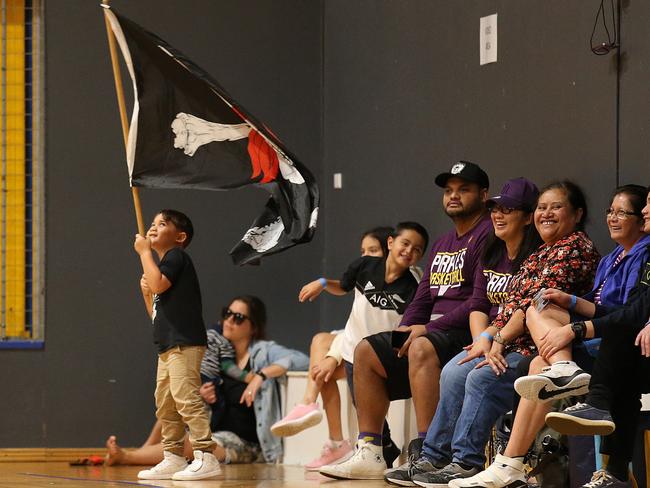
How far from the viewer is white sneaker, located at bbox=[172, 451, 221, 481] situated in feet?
18.1

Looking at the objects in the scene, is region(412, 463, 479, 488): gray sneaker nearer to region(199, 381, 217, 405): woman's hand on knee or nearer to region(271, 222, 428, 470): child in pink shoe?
region(271, 222, 428, 470): child in pink shoe

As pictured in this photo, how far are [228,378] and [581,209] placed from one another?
2813 millimetres

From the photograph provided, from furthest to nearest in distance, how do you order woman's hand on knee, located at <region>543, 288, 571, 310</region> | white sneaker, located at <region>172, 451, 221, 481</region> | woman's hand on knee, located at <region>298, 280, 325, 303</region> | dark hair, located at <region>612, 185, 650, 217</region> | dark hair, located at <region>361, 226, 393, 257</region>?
1. dark hair, located at <region>361, 226, 393, 257</region>
2. woman's hand on knee, located at <region>298, 280, 325, 303</region>
3. white sneaker, located at <region>172, 451, 221, 481</region>
4. dark hair, located at <region>612, 185, 650, 217</region>
5. woman's hand on knee, located at <region>543, 288, 571, 310</region>

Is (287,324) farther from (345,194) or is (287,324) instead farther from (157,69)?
(157,69)

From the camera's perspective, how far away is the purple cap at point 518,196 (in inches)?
196

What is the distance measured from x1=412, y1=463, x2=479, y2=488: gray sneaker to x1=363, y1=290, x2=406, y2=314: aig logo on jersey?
136 centimetres

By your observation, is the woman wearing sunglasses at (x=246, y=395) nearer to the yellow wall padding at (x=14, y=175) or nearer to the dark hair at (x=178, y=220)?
the dark hair at (x=178, y=220)

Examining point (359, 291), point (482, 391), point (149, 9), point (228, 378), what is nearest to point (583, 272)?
point (482, 391)

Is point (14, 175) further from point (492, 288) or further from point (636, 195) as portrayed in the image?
point (636, 195)

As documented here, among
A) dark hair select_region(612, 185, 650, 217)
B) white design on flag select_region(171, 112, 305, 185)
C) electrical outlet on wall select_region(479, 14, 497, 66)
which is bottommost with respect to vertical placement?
dark hair select_region(612, 185, 650, 217)

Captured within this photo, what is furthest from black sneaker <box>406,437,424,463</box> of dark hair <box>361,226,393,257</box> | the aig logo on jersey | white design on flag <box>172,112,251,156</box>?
white design on flag <box>172,112,251,156</box>

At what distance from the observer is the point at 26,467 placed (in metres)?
6.70

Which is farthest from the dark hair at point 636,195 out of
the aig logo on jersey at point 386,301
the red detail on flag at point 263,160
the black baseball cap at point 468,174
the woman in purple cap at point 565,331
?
the red detail on flag at point 263,160

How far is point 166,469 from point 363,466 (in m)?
1.04
